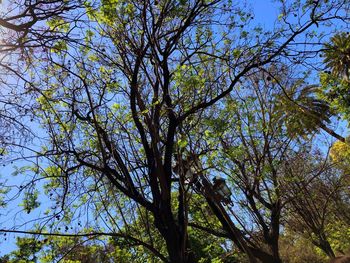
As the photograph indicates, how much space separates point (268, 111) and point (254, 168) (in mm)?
1398

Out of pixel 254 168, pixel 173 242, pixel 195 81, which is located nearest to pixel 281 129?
pixel 254 168

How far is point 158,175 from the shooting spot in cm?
617

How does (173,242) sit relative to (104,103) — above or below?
below

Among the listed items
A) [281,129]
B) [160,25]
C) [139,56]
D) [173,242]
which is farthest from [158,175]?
[281,129]

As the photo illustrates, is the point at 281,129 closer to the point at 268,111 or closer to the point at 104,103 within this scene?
the point at 268,111

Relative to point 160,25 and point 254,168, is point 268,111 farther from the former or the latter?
point 160,25

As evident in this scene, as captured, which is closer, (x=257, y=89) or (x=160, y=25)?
(x=160, y=25)

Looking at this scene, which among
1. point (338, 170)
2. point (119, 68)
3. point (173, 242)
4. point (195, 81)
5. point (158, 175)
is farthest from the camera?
point (338, 170)

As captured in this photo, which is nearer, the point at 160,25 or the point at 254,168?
the point at 160,25

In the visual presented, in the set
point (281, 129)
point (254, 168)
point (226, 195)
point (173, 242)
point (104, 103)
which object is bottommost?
point (173, 242)

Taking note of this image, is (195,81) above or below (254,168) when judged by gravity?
above

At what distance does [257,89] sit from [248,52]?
234 centimetres

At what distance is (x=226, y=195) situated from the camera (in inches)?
284

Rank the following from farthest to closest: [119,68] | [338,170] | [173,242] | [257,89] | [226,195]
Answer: [338,170]
[257,89]
[119,68]
[226,195]
[173,242]
